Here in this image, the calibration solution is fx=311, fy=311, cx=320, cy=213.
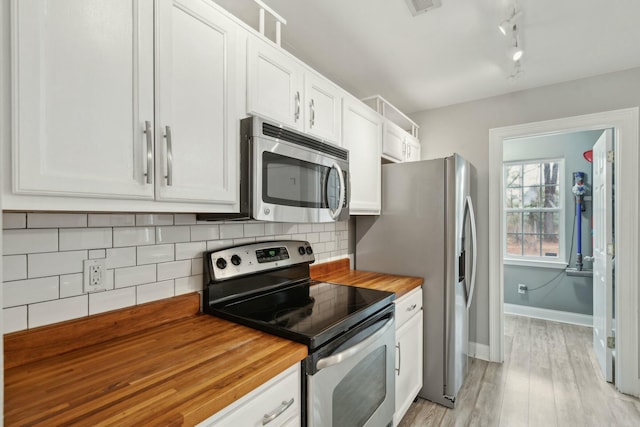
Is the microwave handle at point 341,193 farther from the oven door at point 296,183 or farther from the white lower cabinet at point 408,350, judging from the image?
the white lower cabinet at point 408,350

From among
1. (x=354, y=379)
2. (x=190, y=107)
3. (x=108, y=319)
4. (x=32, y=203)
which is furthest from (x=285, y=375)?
(x=190, y=107)

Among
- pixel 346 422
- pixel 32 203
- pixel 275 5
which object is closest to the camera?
pixel 32 203

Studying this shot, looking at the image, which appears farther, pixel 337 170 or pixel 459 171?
pixel 459 171

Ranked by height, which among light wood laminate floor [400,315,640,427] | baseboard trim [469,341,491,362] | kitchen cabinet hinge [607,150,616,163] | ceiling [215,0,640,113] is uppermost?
ceiling [215,0,640,113]

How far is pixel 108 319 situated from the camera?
1.14 metres

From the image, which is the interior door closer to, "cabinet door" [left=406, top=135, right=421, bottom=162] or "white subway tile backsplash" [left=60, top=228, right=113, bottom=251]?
"cabinet door" [left=406, top=135, right=421, bottom=162]

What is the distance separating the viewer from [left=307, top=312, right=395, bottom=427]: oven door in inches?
45.7

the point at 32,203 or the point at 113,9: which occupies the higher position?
the point at 113,9

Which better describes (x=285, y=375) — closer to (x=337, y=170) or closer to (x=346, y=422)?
(x=346, y=422)

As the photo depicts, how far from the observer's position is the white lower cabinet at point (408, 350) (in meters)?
1.87

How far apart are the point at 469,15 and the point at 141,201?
76.2 inches

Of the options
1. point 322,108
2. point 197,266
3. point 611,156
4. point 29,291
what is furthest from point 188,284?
point 611,156

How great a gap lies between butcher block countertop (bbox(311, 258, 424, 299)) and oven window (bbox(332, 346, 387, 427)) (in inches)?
17.2

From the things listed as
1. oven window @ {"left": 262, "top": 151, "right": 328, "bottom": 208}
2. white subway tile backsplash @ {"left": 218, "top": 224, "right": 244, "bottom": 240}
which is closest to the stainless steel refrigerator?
oven window @ {"left": 262, "top": 151, "right": 328, "bottom": 208}
